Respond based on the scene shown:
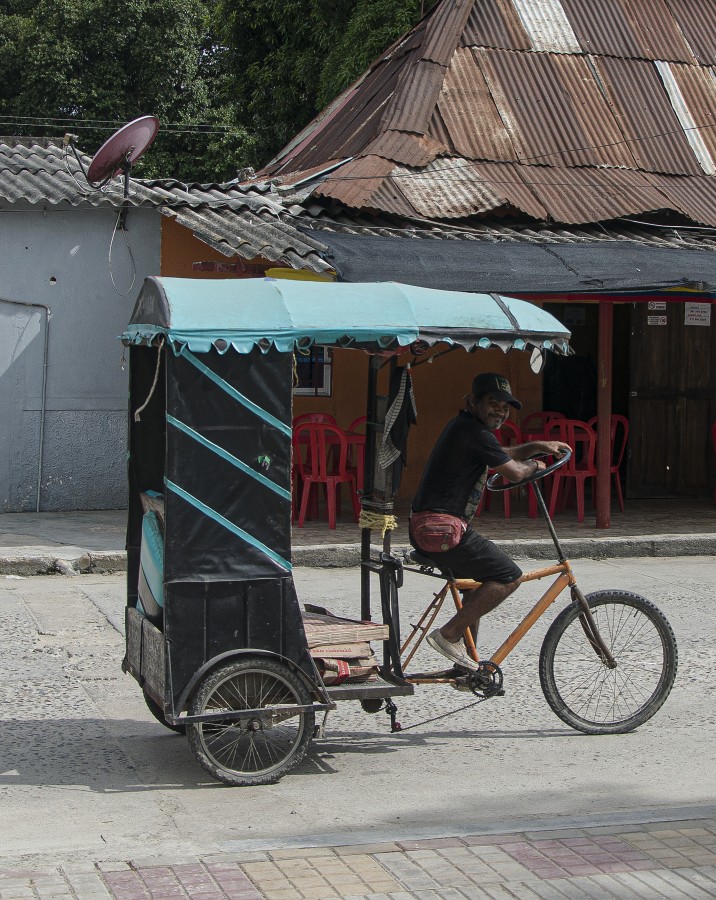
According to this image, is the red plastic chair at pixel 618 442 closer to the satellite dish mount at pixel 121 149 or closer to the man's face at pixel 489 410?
the satellite dish mount at pixel 121 149

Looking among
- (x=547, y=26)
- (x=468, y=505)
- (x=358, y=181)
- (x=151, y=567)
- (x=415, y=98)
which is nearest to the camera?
(x=151, y=567)

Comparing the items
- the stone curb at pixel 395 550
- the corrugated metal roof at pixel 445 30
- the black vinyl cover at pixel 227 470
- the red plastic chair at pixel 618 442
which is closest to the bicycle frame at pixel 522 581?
the black vinyl cover at pixel 227 470

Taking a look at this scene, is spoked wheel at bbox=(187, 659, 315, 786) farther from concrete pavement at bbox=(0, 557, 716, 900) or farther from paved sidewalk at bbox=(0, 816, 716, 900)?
paved sidewalk at bbox=(0, 816, 716, 900)

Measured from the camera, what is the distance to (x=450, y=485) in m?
5.96

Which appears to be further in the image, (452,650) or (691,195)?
(691,195)

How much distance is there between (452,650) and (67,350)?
827 centimetres

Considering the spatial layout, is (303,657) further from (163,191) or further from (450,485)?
(163,191)

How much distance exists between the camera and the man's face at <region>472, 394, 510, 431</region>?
5934mm

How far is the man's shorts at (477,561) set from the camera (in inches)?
231

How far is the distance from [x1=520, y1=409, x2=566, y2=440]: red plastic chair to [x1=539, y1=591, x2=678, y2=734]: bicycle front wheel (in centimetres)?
727

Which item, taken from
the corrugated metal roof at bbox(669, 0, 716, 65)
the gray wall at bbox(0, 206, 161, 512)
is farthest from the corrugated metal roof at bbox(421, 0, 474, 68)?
the gray wall at bbox(0, 206, 161, 512)

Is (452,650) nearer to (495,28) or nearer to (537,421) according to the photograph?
(537,421)

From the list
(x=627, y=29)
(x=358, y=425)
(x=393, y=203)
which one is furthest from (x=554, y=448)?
(x=627, y=29)

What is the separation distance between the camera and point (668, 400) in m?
15.3
